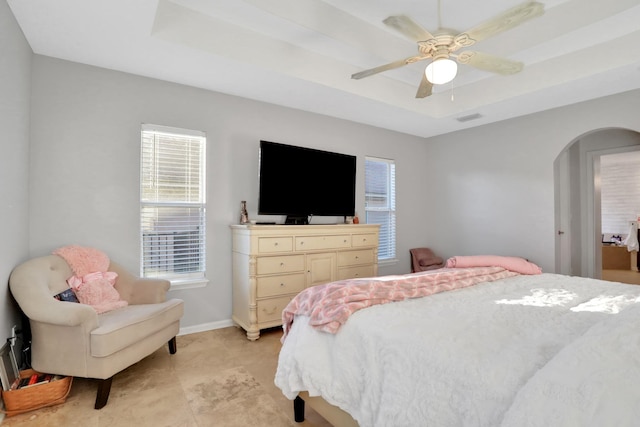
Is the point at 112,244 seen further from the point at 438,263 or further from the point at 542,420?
the point at 438,263

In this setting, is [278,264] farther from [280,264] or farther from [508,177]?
[508,177]

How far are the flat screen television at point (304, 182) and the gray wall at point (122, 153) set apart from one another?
27 cm

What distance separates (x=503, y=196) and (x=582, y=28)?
2.20 metres

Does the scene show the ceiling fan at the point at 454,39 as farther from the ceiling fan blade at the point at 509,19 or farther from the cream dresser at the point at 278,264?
the cream dresser at the point at 278,264

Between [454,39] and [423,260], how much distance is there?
3.67m

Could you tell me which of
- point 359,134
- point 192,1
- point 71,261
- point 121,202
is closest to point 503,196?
point 359,134

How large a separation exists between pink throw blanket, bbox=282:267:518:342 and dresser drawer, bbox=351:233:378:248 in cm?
173

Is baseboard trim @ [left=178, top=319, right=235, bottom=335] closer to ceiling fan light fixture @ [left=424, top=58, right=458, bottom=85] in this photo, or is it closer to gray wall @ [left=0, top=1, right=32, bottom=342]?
gray wall @ [left=0, top=1, right=32, bottom=342]

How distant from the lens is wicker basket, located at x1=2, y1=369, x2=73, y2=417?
2.00m

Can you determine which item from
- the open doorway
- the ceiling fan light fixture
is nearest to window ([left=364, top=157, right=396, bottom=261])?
the ceiling fan light fixture

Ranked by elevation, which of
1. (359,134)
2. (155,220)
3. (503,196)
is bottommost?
(155,220)

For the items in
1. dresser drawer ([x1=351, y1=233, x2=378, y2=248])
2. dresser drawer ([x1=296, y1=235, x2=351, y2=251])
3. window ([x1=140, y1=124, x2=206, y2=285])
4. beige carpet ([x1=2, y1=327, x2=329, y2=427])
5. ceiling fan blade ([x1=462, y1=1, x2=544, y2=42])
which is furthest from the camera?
dresser drawer ([x1=351, y1=233, x2=378, y2=248])

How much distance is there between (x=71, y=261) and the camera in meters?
2.62

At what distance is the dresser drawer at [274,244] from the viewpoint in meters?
3.31
